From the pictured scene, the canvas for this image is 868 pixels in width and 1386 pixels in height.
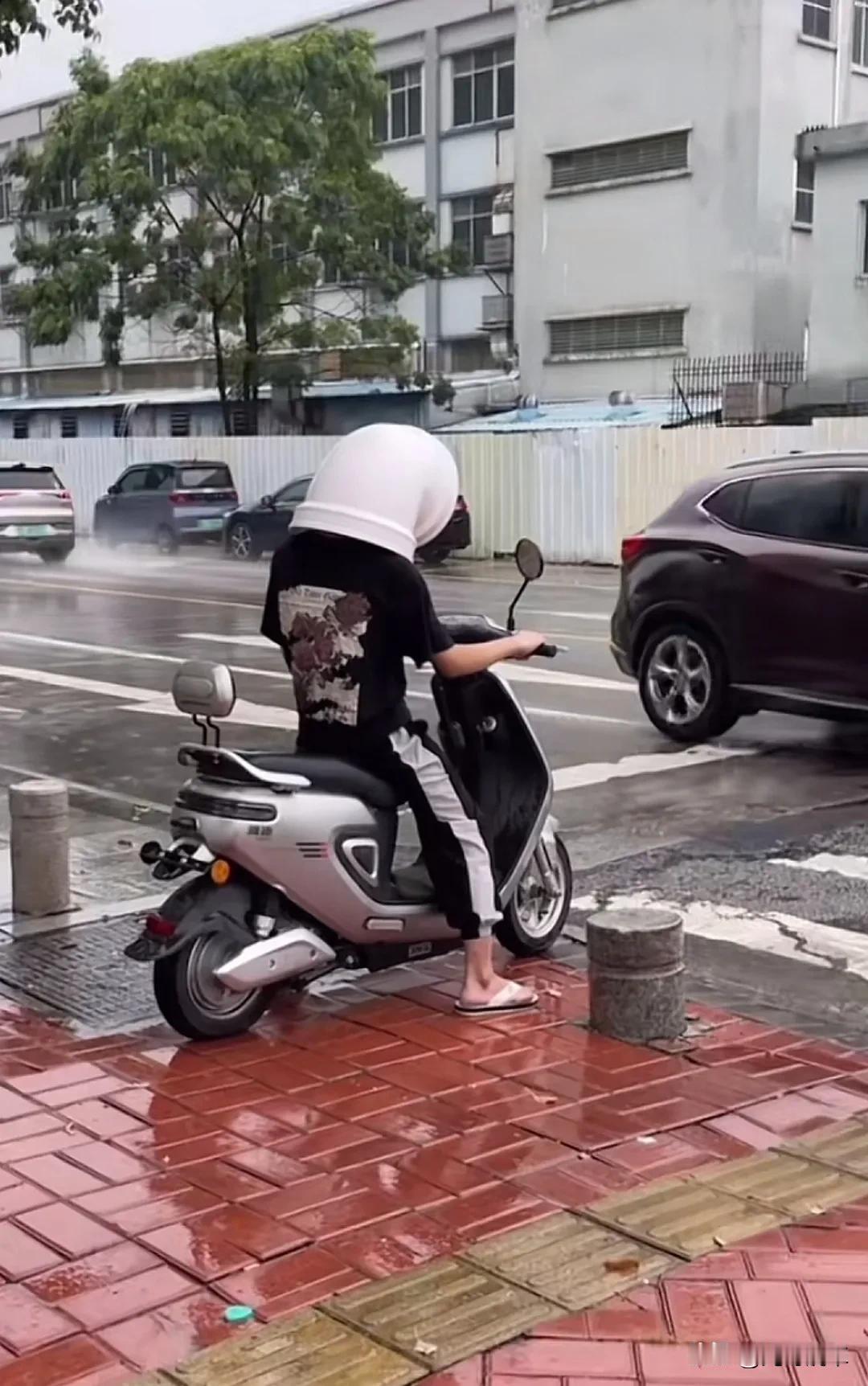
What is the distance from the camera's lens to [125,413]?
44625 millimetres

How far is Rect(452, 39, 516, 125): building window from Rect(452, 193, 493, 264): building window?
175 centimetres

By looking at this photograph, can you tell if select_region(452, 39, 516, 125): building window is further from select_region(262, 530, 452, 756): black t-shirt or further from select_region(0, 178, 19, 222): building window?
select_region(262, 530, 452, 756): black t-shirt

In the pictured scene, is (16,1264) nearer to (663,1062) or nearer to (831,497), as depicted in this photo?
(663,1062)

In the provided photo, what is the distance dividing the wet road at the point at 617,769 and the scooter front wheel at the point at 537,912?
1.85ft

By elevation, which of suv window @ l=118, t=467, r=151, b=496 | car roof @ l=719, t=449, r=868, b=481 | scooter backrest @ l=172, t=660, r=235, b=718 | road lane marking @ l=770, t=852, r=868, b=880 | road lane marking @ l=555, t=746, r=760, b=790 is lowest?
road lane marking @ l=555, t=746, r=760, b=790

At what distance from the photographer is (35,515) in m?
26.6

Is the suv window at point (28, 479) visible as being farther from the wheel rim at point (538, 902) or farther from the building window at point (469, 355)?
the wheel rim at point (538, 902)

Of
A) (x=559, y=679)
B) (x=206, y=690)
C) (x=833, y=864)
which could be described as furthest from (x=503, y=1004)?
(x=559, y=679)

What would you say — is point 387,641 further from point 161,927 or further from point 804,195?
point 804,195

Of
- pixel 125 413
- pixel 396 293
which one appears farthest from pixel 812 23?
pixel 125 413

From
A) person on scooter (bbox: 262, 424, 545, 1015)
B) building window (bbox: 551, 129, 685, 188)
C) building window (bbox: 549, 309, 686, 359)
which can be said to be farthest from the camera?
building window (bbox: 549, 309, 686, 359)

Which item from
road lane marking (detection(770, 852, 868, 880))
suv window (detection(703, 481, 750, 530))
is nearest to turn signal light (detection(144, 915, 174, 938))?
road lane marking (detection(770, 852, 868, 880))

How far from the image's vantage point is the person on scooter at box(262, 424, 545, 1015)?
4.98m

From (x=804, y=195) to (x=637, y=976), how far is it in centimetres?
3000
